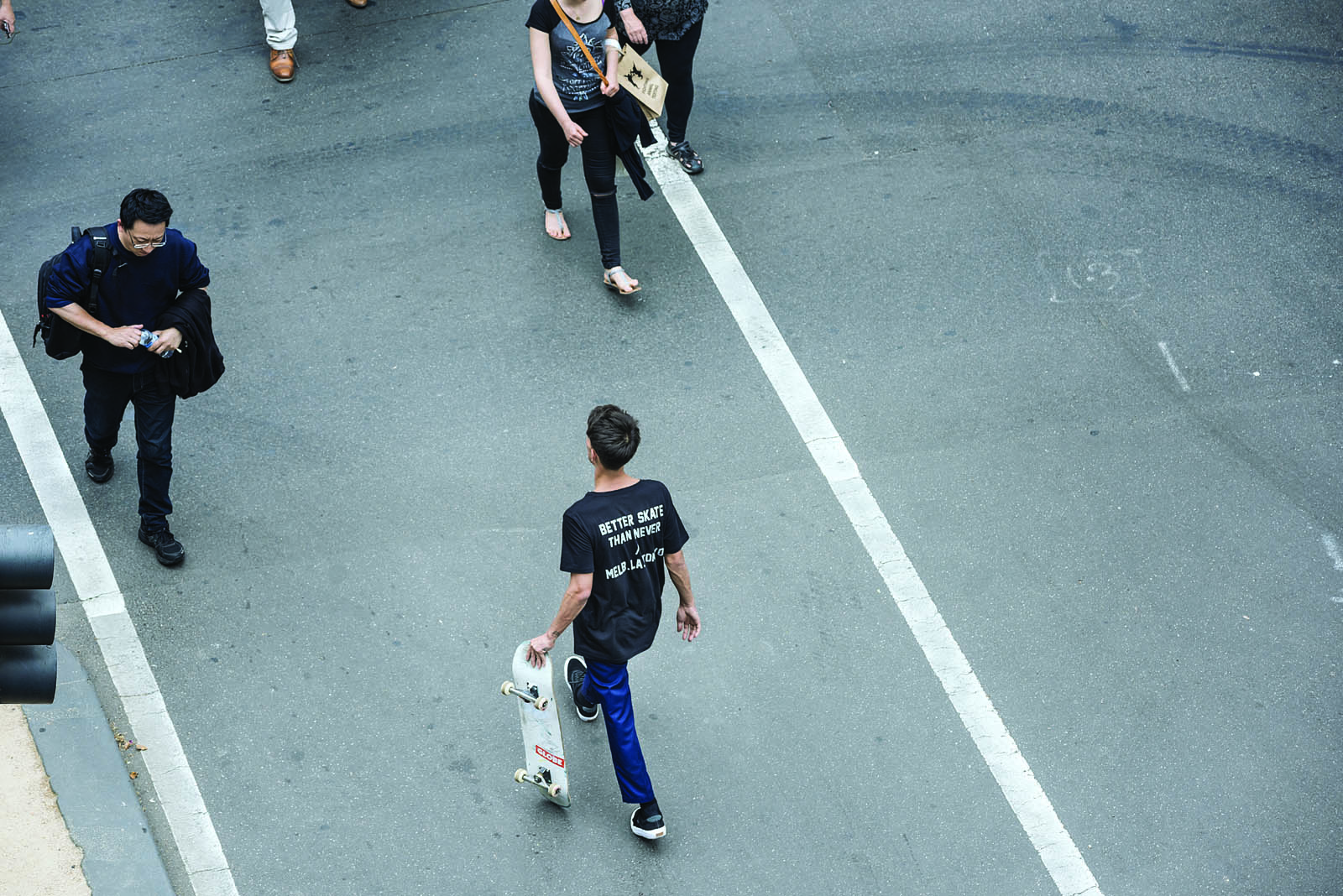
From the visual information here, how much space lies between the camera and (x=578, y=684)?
21.7 feet

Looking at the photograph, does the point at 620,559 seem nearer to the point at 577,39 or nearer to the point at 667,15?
the point at 577,39

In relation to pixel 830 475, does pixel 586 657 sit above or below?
above

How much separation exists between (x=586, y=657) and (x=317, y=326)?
11.0 feet

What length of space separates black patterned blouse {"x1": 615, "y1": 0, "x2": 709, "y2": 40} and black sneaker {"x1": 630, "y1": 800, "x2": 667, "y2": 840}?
4.97 m

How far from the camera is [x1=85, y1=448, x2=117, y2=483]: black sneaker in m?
7.34

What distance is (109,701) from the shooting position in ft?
21.4

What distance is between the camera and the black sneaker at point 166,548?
7.02 m

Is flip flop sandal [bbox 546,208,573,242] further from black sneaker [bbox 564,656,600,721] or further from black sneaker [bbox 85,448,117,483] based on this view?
black sneaker [bbox 564,656,600,721]

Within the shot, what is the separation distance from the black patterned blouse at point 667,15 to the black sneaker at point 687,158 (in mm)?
819

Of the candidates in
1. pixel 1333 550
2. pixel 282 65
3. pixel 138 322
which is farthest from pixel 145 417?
pixel 1333 550

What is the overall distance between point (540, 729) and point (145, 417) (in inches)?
99.6

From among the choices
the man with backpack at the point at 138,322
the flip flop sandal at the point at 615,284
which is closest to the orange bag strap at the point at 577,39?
the flip flop sandal at the point at 615,284

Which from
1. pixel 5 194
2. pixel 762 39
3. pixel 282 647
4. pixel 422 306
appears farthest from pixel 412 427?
pixel 762 39

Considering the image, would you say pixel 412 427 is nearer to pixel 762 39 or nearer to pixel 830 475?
pixel 830 475
